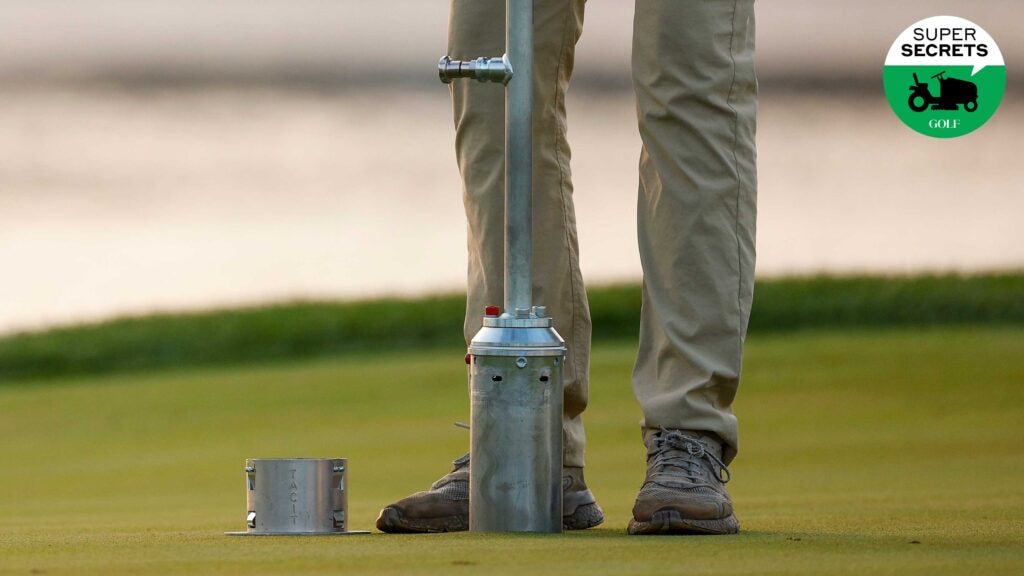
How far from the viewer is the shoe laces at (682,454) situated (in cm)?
208

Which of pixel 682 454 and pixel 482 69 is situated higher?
pixel 482 69

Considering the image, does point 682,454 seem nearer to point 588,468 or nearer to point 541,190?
point 541,190

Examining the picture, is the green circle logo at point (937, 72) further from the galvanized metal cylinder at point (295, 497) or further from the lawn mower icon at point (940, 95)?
the galvanized metal cylinder at point (295, 497)

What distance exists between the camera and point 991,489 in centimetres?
299

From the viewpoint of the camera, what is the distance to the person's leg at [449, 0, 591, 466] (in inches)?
89.2

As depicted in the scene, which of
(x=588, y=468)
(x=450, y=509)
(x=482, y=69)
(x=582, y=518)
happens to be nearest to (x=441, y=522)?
(x=450, y=509)

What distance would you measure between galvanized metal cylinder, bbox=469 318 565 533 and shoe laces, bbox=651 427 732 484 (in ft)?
0.64

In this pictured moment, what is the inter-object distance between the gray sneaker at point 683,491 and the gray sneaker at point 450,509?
0.14 metres

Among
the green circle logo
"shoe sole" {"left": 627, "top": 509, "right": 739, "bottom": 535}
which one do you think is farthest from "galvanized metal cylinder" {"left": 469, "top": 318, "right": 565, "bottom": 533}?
the green circle logo

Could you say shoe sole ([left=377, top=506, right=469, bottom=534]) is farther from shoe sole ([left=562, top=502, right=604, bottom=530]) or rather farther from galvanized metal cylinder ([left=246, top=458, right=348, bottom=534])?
shoe sole ([left=562, top=502, right=604, bottom=530])

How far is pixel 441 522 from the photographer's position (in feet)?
7.08

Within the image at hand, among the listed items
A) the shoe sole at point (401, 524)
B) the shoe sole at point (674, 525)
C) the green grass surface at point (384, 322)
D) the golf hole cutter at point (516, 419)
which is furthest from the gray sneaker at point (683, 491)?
the green grass surface at point (384, 322)

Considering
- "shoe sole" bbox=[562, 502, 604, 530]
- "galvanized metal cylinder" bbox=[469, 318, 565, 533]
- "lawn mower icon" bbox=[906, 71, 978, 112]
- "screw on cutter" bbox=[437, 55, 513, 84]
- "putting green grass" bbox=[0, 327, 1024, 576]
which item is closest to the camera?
"putting green grass" bbox=[0, 327, 1024, 576]

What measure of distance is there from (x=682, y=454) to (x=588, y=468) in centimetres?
205
